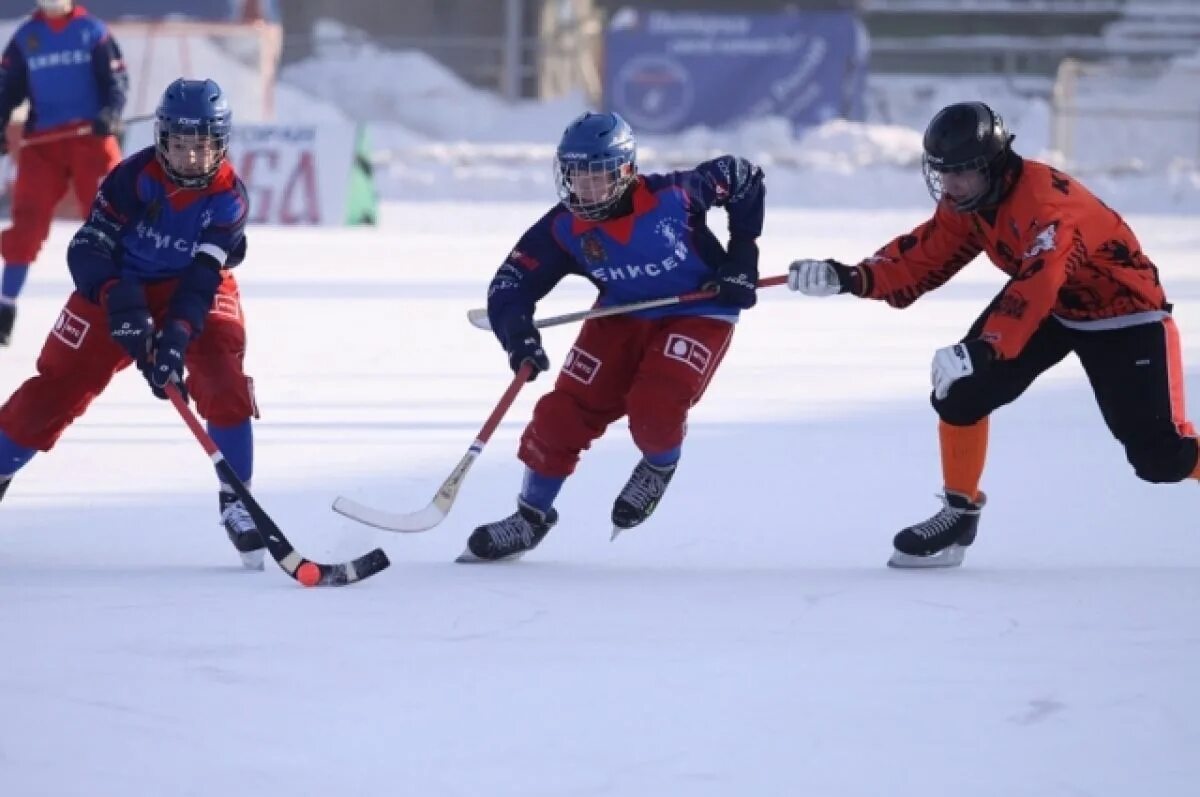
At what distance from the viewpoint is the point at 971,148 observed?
14.1 feet

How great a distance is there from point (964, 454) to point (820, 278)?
1.76ft

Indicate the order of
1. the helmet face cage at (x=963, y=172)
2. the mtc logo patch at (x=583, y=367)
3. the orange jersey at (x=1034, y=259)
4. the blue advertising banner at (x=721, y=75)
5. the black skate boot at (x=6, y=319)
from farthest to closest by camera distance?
the blue advertising banner at (x=721, y=75) → the black skate boot at (x=6, y=319) → the mtc logo patch at (x=583, y=367) → the helmet face cage at (x=963, y=172) → the orange jersey at (x=1034, y=259)

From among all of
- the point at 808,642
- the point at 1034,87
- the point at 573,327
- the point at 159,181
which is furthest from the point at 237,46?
the point at 808,642

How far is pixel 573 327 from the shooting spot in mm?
9047

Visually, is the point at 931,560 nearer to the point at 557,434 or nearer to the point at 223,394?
the point at 557,434

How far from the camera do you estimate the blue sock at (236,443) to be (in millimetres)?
4730

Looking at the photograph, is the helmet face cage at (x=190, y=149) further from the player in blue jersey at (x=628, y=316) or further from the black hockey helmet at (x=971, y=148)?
the black hockey helmet at (x=971, y=148)

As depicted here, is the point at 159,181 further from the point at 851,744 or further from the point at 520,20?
the point at 520,20

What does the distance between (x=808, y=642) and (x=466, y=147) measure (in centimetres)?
1515

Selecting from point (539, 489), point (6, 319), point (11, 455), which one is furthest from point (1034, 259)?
point (6, 319)

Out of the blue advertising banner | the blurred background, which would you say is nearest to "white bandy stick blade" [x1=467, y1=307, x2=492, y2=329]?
the blurred background

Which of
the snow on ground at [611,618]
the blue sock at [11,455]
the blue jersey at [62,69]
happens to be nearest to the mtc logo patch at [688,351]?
the snow on ground at [611,618]

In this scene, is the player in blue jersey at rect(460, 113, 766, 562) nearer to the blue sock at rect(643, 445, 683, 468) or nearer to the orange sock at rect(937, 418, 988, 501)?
the blue sock at rect(643, 445, 683, 468)

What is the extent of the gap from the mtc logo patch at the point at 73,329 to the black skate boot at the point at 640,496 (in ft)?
4.28
